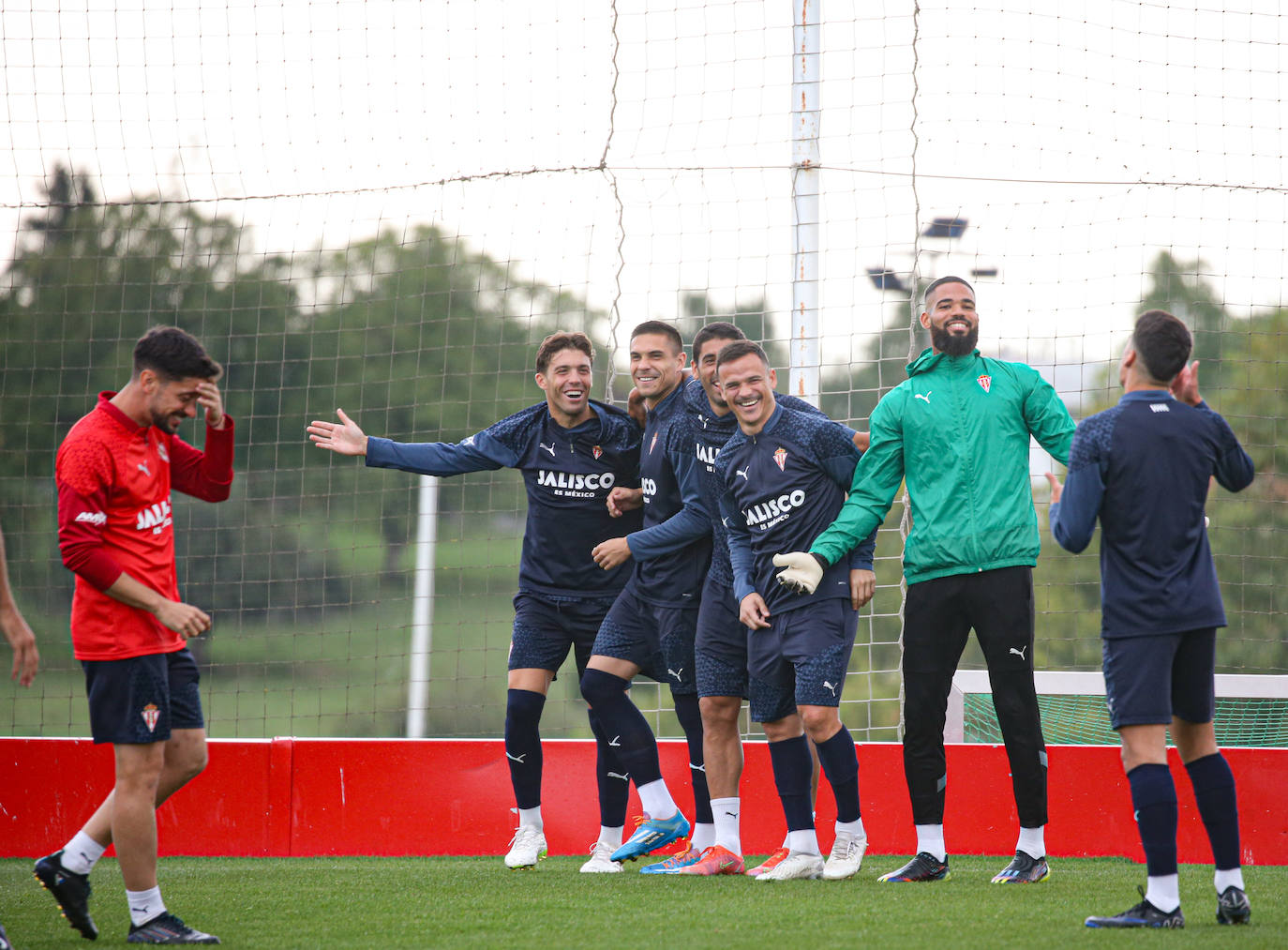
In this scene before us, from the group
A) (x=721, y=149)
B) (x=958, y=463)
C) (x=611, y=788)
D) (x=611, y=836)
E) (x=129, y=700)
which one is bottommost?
(x=611, y=836)

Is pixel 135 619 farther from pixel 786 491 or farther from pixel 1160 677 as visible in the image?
pixel 1160 677

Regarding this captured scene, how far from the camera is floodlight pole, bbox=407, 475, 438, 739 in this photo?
11.2m

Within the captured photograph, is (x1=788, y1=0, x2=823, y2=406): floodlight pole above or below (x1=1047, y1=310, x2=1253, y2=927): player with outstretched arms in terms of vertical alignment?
above

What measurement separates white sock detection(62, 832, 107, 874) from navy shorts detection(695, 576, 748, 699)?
89.0 inches

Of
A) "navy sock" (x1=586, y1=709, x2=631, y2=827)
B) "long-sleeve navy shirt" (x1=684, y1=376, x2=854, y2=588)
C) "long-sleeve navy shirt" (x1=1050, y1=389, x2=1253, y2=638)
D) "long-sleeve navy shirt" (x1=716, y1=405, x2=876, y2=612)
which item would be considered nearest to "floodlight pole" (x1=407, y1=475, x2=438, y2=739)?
"navy sock" (x1=586, y1=709, x2=631, y2=827)

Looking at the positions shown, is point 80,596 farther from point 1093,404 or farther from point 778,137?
point 1093,404

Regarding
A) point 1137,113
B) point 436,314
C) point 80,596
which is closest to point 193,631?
point 80,596

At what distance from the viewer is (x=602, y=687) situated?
5355 millimetres

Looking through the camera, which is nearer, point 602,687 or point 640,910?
point 640,910

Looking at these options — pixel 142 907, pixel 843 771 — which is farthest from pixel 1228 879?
pixel 142 907

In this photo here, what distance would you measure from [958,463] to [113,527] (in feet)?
9.65

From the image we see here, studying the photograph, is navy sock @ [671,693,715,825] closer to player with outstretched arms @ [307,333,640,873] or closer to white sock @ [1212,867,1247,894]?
player with outstretched arms @ [307,333,640,873]

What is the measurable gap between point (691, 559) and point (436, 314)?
75.8 feet

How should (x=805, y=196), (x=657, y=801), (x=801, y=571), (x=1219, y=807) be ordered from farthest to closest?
1. (x=805, y=196)
2. (x=657, y=801)
3. (x=801, y=571)
4. (x=1219, y=807)
